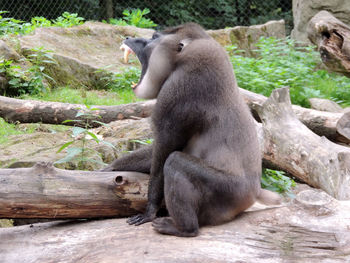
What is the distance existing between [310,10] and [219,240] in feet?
33.6

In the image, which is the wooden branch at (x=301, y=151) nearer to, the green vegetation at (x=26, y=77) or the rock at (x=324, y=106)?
the rock at (x=324, y=106)

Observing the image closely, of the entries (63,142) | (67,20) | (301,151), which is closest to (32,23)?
(67,20)

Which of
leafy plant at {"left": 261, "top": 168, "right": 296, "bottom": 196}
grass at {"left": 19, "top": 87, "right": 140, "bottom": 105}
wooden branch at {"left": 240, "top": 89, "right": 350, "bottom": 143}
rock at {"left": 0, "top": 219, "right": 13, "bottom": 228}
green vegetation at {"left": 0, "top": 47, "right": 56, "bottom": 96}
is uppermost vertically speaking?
green vegetation at {"left": 0, "top": 47, "right": 56, "bottom": 96}

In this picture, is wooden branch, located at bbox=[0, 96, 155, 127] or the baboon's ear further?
wooden branch, located at bbox=[0, 96, 155, 127]

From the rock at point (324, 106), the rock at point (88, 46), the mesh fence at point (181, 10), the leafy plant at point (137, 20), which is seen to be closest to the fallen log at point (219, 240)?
the rock at point (324, 106)

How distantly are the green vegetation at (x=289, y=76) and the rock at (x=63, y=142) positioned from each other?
292 centimetres

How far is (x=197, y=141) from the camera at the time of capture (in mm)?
3191

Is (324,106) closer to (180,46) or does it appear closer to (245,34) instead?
(245,34)

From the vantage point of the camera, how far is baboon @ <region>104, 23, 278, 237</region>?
117 inches

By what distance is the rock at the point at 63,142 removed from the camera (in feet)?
14.1

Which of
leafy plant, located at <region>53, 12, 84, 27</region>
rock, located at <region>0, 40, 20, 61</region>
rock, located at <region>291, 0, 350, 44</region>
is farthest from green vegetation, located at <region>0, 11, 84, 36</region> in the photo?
rock, located at <region>291, 0, 350, 44</region>

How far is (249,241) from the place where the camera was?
2861mm

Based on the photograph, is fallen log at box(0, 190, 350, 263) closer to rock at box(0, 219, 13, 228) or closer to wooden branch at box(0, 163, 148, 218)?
wooden branch at box(0, 163, 148, 218)

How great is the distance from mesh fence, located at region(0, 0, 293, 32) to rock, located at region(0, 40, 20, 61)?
3.91 meters
